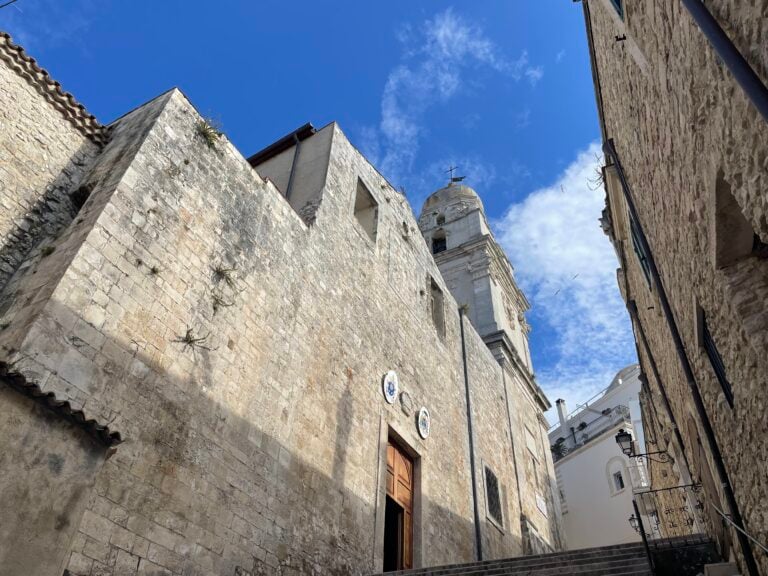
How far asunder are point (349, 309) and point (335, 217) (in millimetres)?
1887

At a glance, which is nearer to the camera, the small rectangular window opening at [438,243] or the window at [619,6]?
the window at [619,6]

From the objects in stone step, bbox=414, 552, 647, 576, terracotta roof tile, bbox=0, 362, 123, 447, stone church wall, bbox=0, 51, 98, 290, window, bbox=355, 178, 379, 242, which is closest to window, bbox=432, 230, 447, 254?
window, bbox=355, 178, 379, 242

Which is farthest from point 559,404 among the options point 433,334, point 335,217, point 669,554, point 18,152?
point 18,152

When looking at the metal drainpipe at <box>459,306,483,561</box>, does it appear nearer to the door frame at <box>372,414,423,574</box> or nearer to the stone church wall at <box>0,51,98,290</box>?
the door frame at <box>372,414,423,574</box>

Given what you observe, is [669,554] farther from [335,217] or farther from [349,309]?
[335,217]

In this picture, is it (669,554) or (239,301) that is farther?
(239,301)

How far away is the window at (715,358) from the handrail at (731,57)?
2.43 metres

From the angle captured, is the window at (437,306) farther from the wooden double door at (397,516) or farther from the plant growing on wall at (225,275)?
the plant growing on wall at (225,275)

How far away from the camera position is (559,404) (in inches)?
1489

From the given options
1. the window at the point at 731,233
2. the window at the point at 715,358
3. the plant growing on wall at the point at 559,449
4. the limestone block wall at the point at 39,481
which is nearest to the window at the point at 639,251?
the window at the point at 715,358

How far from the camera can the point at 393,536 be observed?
1035cm

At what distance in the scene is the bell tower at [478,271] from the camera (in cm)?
2062

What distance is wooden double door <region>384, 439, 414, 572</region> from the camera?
10.1m

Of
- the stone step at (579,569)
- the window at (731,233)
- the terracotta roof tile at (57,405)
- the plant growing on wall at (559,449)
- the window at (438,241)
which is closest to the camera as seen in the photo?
the window at (731,233)
